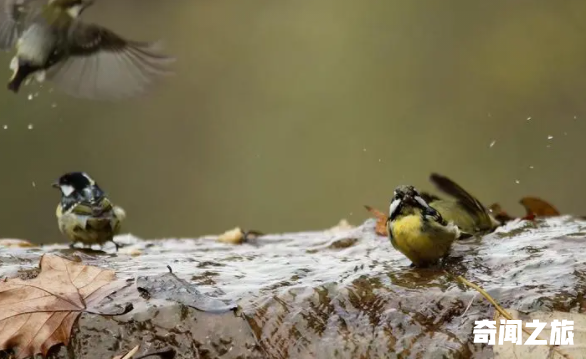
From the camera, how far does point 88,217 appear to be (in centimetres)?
460

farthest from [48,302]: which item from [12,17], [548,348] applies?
[12,17]

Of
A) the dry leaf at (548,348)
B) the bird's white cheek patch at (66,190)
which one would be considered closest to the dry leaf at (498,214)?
the dry leaf at (548,348)

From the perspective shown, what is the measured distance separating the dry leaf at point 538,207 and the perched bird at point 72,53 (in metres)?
2.49

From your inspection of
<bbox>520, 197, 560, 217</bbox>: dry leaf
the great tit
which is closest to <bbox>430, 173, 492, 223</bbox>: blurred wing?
the great tit

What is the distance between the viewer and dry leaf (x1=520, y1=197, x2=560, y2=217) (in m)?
4.85

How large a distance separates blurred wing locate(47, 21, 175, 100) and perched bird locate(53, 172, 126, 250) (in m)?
0.90

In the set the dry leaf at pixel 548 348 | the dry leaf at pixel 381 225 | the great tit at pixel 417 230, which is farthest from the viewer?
the dry leaf at pixel 381 225

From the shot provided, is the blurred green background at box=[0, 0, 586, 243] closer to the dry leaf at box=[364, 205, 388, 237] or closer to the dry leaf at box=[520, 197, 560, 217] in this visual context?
the dry leaf at box=[520, 197, 560, 217]

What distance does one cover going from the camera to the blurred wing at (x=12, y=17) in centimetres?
509

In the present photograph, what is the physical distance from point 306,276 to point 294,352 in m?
0.51

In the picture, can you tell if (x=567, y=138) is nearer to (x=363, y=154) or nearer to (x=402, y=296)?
(x=363, y=154)

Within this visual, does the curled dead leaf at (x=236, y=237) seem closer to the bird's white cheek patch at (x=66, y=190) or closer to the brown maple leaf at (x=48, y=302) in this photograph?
the bird's white cheek patch at (x=66, y=190)

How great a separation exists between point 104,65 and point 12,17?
2.16 feet

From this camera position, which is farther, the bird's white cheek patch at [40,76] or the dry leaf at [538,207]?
the bird's white cheek patch at [40,76]
